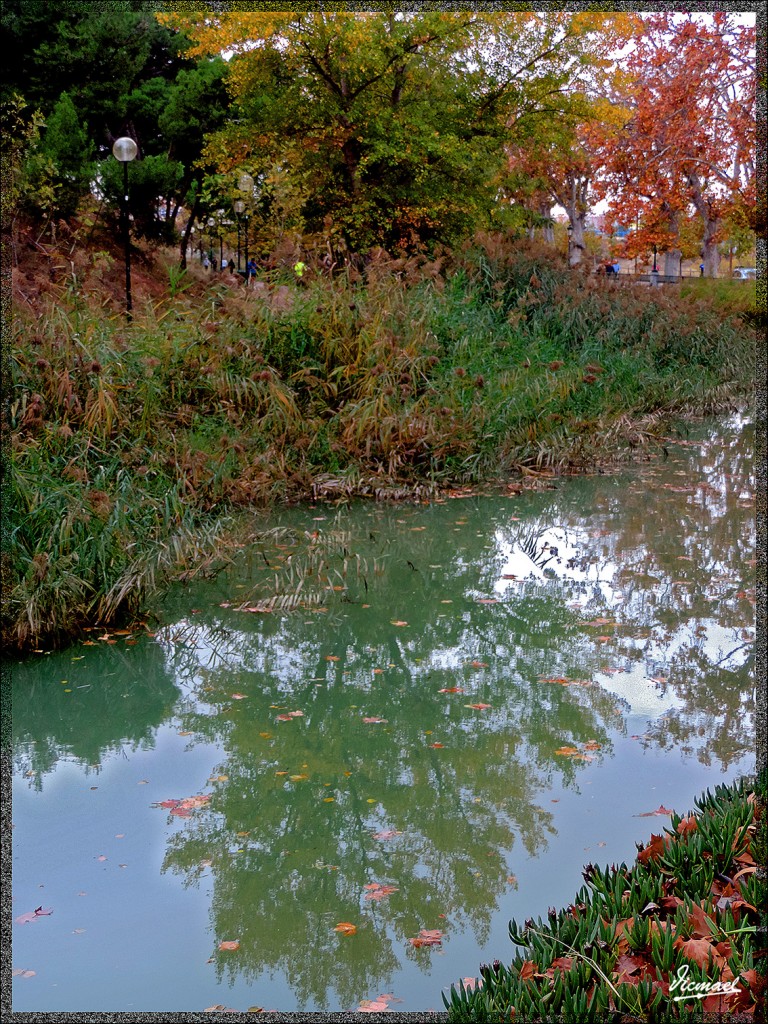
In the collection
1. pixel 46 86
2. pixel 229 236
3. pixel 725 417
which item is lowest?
pixel 725 417

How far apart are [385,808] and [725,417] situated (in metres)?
13.2

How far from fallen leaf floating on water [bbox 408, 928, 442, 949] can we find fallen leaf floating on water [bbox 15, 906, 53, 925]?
4.16 feet

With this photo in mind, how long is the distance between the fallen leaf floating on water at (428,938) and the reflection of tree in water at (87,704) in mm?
2030

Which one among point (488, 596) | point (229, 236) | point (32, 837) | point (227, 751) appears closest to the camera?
point (32, 837)

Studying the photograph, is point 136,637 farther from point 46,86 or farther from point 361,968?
point 46,86

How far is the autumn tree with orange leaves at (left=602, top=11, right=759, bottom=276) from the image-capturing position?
13.8 metres

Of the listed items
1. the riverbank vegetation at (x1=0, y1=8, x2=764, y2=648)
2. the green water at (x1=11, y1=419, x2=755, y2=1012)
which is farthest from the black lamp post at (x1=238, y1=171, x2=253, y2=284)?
the green water at (x1=11, y1=419, x2=755, y2=1012)

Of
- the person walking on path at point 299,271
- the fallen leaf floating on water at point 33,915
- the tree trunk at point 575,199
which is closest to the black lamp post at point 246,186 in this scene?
the person walking on path at point 299,271

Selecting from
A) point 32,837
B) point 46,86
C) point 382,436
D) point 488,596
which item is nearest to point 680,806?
point 32,837

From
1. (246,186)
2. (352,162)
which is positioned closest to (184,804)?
(352,162)

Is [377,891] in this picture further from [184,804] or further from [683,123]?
[683,123]

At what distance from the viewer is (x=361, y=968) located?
307cm

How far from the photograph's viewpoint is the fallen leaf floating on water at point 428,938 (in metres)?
3.17

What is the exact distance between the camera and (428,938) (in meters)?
3.20
